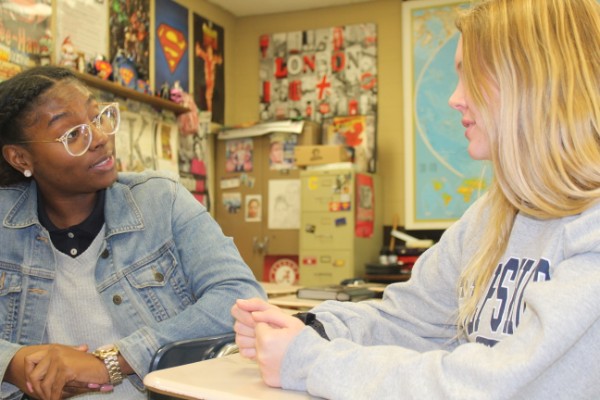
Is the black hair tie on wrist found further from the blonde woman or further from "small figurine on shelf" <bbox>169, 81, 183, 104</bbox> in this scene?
"small figurine on shelf" <bbox>169, 81, 183, 104</bbox>

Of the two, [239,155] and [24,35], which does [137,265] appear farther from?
[239,155]

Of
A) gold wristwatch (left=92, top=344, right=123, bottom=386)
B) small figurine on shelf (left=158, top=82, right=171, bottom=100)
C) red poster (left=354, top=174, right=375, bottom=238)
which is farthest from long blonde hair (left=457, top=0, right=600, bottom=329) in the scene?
small figurine on shelf (left=158, top=82, right=171, bottom=100)

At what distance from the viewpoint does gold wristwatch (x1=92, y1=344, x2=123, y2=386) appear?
1.52 metres

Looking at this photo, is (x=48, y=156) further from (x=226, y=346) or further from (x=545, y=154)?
(x=545, y=154)

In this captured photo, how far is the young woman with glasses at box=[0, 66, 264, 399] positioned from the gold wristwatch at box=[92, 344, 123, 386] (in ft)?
0.34

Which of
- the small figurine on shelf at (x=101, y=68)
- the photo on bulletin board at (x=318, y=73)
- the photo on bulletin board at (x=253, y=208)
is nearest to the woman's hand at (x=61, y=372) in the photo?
the small figurine on shelf at (x=101, y=68)

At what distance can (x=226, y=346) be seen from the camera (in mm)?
1530

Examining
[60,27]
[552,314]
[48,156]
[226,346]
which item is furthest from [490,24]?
[60,27]

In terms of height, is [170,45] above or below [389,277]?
above

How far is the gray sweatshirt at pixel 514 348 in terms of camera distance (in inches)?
31.9

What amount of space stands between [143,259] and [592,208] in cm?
121

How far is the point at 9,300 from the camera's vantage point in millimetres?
1724

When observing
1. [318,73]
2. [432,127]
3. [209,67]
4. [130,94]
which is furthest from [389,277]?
[209,67]

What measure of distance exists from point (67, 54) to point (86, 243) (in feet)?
9.47
